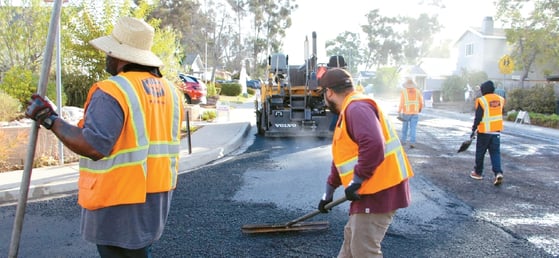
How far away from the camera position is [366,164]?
2.82 meters

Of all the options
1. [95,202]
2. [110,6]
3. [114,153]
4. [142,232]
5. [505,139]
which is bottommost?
[505,139]

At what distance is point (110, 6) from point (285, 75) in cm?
495

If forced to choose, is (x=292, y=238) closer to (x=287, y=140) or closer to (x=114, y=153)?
(x=114, y=153)

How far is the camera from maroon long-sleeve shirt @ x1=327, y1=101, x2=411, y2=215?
9.17 ft

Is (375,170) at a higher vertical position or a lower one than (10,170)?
higher

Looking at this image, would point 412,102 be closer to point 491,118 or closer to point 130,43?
point 491,118

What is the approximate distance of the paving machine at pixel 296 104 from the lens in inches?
496

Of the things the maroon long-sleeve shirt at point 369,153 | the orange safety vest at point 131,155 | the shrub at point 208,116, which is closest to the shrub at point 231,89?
the shrub at point 208,116

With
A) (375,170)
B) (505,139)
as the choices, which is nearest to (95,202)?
(375,170)

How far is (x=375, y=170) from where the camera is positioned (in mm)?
2914

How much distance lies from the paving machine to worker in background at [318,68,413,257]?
30.7ft

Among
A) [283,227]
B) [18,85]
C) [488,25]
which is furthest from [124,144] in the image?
[488,25]

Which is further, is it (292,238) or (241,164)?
(241,164)

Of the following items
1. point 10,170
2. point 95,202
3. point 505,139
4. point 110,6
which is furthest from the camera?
point 505,139
